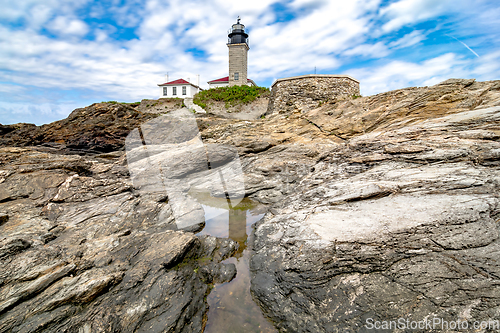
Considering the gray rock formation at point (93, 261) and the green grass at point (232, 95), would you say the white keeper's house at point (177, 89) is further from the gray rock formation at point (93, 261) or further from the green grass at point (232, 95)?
the gray rock formation at point (93, 261)

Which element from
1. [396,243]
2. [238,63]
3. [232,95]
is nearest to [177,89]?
[238,63]

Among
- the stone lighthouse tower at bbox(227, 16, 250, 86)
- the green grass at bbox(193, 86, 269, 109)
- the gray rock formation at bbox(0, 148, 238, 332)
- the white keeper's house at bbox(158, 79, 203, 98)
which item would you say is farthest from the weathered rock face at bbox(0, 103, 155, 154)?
the white keeper's house at bbox(158, 79, 203, 98)

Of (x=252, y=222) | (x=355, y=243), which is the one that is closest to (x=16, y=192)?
(x=252, y=222)

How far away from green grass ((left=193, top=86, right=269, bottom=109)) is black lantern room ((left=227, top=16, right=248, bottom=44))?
15782 mm

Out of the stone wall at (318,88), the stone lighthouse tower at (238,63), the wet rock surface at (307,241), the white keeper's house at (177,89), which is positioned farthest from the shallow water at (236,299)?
the white keeper's house at (177,89)

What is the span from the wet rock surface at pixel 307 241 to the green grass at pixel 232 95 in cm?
2325

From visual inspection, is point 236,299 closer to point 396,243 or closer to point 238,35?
point 396,243

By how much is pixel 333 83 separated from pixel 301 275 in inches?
794

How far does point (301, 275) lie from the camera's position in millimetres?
5414

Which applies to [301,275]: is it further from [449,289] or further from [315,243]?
[449,289]

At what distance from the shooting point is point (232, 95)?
33.3m

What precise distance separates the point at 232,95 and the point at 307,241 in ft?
99.8

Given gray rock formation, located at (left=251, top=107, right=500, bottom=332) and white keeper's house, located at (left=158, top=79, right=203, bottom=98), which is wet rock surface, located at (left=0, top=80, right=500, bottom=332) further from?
white keeper's house, located at (left=158, top=79, right=203, bottom=98)

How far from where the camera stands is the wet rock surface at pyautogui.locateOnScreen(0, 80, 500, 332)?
4.30 metres
